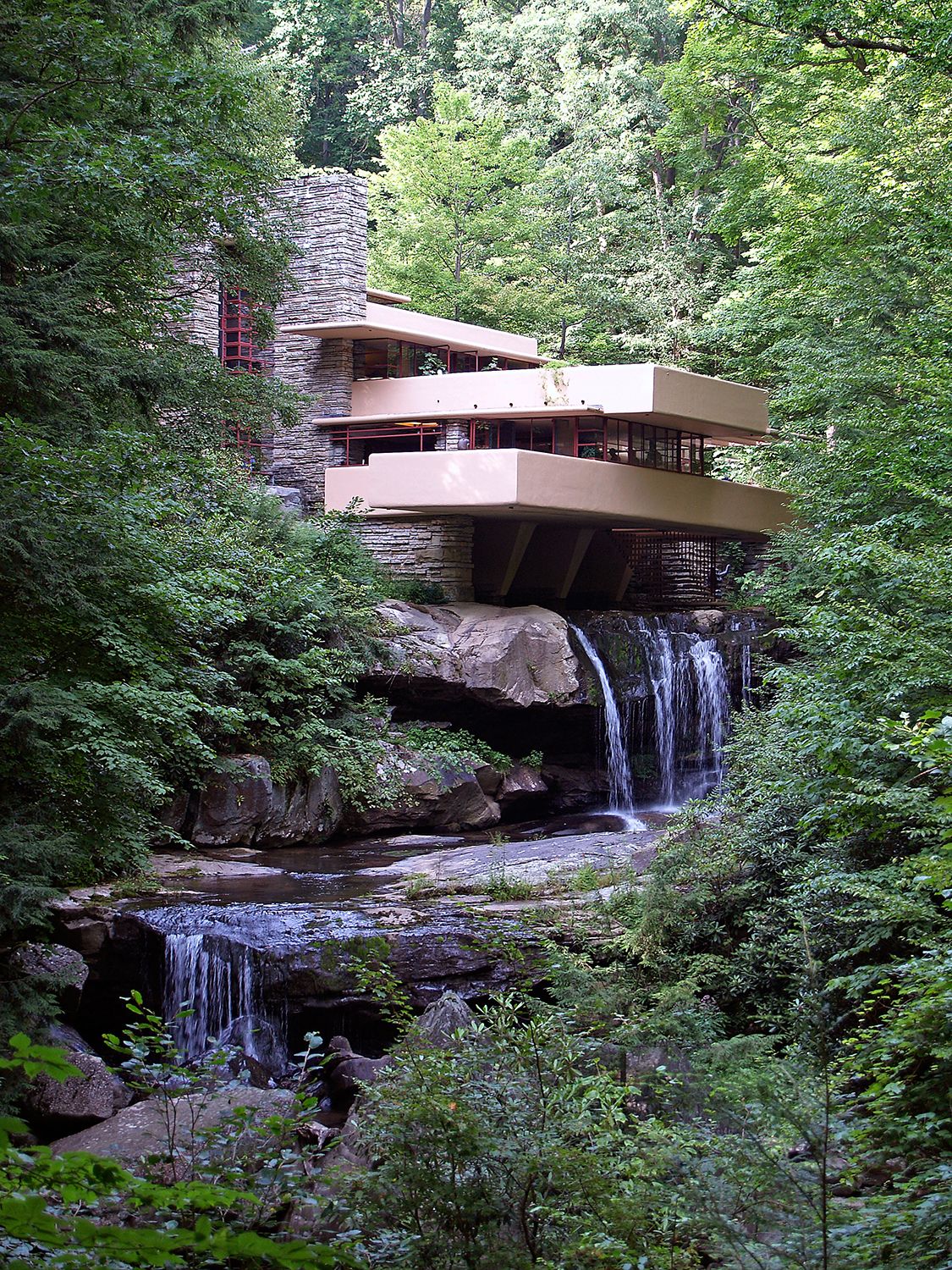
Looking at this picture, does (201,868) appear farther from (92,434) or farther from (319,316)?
(319,316)

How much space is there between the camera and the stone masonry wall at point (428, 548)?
20062 mm

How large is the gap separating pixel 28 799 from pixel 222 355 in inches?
705

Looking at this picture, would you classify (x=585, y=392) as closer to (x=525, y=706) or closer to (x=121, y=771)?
(x=525, y=706)

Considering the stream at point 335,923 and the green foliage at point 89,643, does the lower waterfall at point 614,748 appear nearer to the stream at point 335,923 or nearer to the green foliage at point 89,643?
the stream at point 335,923

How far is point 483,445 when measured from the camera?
21.8 m

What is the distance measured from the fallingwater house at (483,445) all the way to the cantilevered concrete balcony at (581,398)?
0.03 meters

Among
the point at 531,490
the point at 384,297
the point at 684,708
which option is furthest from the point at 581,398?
the point at 384,297

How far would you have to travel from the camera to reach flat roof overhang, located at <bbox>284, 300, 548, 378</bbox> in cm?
2186

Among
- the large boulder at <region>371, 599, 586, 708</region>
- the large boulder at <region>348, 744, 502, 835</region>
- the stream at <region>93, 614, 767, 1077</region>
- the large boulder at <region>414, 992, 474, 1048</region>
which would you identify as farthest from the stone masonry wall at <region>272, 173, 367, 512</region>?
the large boulder at <region>414, 992, 474, 1048</region>

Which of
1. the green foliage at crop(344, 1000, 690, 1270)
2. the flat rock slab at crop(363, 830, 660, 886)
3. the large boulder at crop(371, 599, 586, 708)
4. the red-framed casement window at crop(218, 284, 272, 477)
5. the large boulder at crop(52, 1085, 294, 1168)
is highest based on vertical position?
the red-framed casement window at crop(218, 284, 272, 477)

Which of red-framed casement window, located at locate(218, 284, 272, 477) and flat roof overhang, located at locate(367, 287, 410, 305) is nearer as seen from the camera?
red-framed casement window, located at locate(218, 284, 272, 477)

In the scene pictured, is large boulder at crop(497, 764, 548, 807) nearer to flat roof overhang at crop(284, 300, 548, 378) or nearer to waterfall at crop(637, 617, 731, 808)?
waterfall at crop(637, 617, 731, 808)

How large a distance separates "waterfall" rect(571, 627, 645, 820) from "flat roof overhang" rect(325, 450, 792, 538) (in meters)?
2.27

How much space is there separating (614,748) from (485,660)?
2620 millimetres
